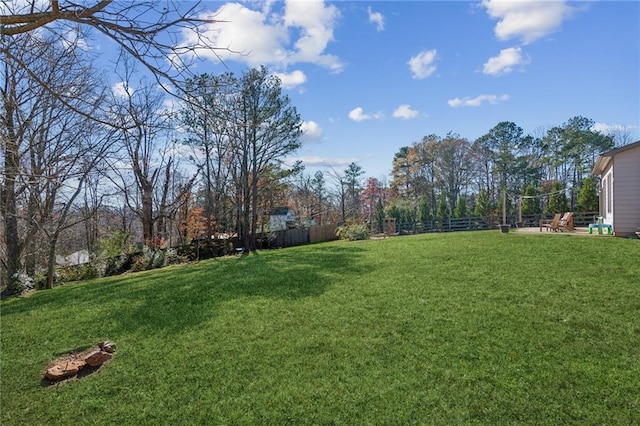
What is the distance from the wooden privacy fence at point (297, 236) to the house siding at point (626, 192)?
464 inches

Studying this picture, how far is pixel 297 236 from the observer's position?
17.5 meters

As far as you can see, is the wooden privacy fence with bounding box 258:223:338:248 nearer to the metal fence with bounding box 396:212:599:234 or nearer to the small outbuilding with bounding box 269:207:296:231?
the small outbuilding with bounding box 269:207:296:231

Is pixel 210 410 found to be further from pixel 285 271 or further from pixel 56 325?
pixel 285 271

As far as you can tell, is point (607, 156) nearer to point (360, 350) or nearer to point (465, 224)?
point (360, 350)

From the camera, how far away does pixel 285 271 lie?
739cm

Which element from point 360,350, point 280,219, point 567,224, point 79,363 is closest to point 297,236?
point 280,219

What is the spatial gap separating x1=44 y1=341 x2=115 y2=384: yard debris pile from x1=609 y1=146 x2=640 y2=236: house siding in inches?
418

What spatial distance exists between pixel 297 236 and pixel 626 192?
12.6m

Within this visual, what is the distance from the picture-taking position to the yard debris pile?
354 cm

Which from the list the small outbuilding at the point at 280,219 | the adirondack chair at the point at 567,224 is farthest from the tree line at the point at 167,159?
the adirondack chair at the point at 567,224

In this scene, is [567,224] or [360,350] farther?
[567,224]

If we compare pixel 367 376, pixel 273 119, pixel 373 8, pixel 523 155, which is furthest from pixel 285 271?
pixel 523 155

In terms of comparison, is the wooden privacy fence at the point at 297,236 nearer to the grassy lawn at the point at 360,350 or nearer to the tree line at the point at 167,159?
the tree line at the point at 167,159

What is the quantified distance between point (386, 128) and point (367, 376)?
13.5 meters
